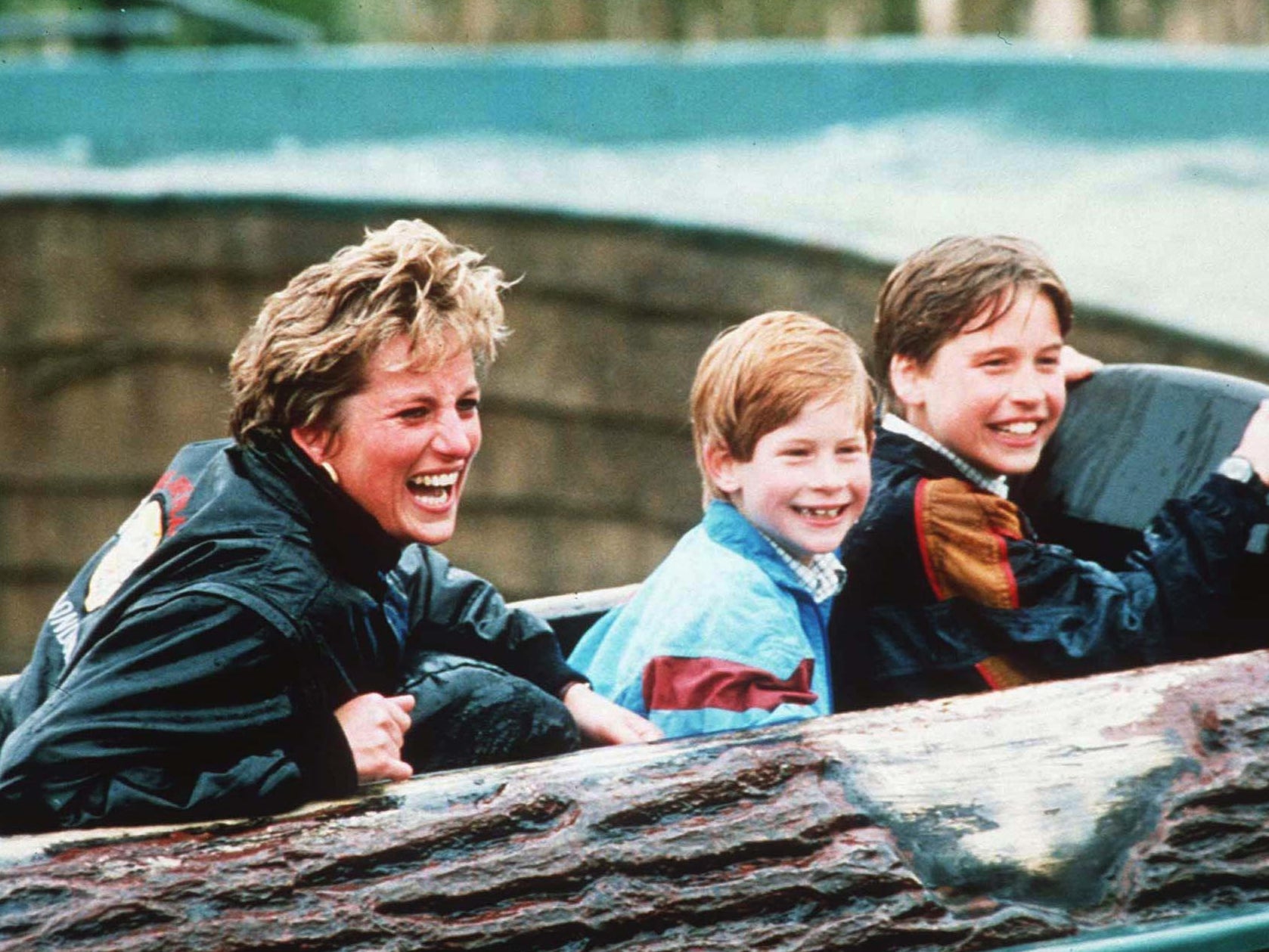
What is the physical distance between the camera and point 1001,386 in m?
2.46

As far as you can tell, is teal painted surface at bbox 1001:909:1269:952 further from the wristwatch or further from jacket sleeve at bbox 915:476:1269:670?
the wristwatch

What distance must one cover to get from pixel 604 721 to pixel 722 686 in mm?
170

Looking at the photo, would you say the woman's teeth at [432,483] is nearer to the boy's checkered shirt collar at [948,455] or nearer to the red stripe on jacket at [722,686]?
the red stripe on jacket at [722,686]

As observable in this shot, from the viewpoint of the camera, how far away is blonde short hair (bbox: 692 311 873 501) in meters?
2.27

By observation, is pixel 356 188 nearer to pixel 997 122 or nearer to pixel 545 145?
pixel 545 145

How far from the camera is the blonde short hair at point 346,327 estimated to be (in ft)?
6.74

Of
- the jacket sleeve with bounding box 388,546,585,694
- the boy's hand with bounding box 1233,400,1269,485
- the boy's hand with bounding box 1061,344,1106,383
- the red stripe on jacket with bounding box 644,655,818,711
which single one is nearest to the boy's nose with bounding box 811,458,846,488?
the red stripe on jacket with bounding box 644,655,818,711

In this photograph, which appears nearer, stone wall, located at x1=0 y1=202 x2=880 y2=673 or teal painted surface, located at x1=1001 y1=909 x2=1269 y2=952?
teal painted surface, located at x1=1001 y1=909 x2=1269 y2=952

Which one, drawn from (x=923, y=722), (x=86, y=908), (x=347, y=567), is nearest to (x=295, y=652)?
(x=347, y=567)

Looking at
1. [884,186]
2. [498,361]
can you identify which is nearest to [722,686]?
[498,361]

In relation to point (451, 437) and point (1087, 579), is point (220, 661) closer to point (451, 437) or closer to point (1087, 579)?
point (451, 437)

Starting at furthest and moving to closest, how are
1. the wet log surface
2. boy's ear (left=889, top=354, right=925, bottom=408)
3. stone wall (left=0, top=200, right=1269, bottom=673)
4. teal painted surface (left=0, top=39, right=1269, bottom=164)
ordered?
teal painted surface (left=0, top=39, right=1269, bottom=164)
stone wall (left=0, top=200, right=1269, bottom=673)
boy's ear (left=889, top=354, right=925, bottom=408)
the wet log surface

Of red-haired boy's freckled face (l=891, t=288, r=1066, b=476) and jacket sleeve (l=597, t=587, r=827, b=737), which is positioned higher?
red-haired boy's freckled face (l=891, t=288, r=1066, b=476)

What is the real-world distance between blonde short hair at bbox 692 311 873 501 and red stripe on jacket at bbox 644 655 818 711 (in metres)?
0.27
